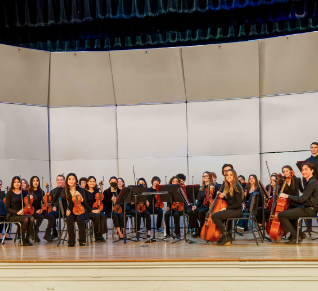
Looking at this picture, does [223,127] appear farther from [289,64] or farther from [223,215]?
[223,215]

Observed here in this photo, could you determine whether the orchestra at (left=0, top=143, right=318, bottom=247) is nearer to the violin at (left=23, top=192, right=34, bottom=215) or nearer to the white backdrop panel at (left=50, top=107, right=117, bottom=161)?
the violin at (left=23, top=192, right=34, bottom=215)

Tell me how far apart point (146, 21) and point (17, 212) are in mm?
4593

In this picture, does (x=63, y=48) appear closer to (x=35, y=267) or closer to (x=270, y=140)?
(x=270, y=140)

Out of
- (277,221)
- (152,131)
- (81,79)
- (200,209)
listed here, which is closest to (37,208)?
(200,209)

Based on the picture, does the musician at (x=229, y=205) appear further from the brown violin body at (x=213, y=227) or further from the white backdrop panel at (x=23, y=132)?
the white backdrop panel at (x=23, y=132)

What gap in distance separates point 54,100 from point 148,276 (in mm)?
6223

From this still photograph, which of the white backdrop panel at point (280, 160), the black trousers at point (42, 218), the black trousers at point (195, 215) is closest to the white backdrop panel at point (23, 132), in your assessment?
the black trousers at point (42, 218)

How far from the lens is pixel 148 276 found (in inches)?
157

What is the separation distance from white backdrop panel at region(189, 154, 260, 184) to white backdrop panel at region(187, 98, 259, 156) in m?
0.12

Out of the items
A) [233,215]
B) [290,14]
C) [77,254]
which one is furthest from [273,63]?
[77,254]

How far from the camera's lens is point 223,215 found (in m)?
5.36

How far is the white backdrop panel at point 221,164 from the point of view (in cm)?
868

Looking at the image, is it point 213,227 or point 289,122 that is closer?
point 213,227

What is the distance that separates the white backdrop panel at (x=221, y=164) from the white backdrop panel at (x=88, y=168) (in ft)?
6.27
